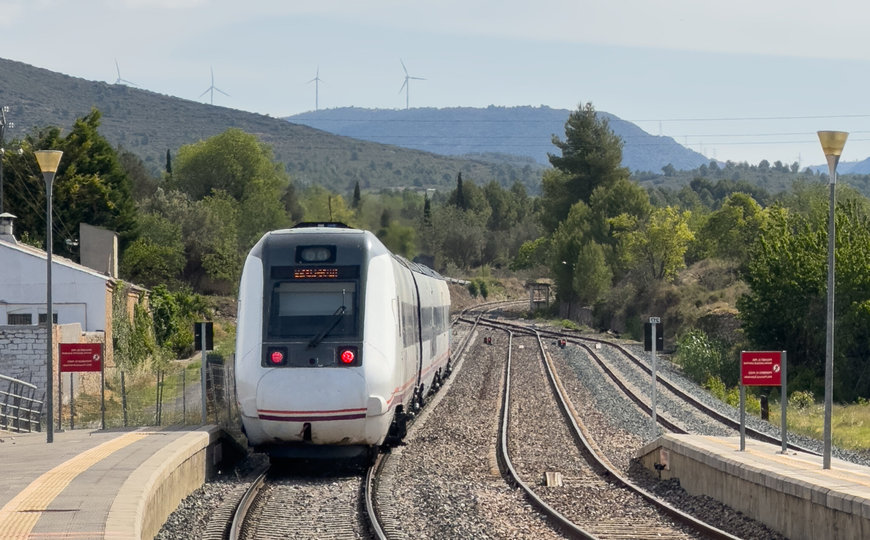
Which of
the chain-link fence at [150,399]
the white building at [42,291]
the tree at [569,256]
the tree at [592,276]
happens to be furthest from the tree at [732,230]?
the chain-link fence at [150,399]

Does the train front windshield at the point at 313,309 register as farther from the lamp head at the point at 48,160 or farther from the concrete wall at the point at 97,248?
the concrete wall at the point at 97,248

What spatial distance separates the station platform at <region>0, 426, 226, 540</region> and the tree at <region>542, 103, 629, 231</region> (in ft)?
274

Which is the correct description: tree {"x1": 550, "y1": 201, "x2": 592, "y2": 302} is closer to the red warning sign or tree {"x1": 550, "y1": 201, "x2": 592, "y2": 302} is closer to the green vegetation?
the green vegetation

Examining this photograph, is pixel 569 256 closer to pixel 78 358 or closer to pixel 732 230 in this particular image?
pixel 732 230

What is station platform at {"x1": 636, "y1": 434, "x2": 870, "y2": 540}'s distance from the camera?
10.5m

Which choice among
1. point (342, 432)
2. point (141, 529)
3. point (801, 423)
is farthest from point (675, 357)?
point (141, 529)

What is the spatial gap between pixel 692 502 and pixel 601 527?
7.51ft

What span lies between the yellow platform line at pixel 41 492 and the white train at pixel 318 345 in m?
2.08

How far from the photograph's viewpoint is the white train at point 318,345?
1543cm

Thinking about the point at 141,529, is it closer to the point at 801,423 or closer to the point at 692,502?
the point at 692,502

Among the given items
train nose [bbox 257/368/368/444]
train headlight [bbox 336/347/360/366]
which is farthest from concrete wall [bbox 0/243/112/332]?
train headlight [bbox 336/347/360/366]

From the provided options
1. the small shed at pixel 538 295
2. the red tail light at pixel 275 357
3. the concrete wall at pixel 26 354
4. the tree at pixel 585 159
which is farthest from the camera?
the tree at pixel 585 159

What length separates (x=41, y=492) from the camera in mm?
11516

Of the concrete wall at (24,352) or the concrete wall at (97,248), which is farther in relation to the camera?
the concrete wall at (97,248)
